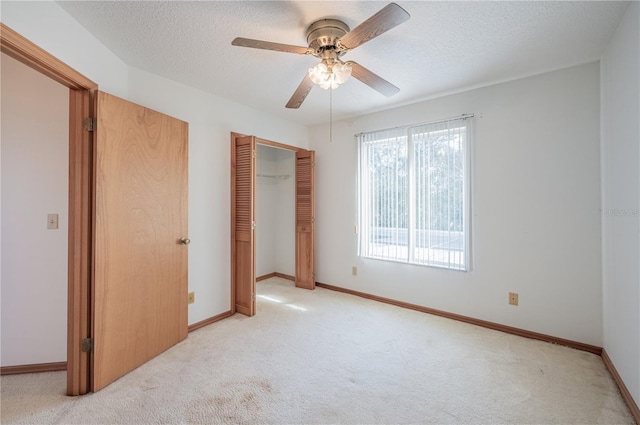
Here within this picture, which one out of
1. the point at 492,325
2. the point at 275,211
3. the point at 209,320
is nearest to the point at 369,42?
the point at 492,325

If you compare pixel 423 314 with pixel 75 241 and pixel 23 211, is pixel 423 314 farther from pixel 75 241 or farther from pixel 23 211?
pixel 23 211

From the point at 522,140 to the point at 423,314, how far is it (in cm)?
208

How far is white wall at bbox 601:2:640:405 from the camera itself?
1682mm

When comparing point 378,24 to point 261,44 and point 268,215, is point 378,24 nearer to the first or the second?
point 261,44

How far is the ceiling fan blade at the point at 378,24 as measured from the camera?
132 cm

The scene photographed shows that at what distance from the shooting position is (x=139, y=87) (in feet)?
8.14

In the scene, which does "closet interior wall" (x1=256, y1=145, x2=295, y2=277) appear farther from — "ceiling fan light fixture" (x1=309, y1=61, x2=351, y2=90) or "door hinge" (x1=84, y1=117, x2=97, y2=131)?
"ceiling fan light fixture" (x1=309, y1=61, x2=351, y2=90)

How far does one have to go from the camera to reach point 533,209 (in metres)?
2.62

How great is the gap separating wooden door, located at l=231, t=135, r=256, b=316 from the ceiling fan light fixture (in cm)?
148

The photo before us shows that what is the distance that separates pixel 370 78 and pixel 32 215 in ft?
8.88

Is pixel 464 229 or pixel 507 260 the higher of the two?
pixel 464 229

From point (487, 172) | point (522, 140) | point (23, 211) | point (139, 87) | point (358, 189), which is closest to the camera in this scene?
point (23, 211)

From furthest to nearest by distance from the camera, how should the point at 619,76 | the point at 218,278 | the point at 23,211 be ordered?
1. the point at 218,278
2. the point at 23,211
3. the point at 619,76

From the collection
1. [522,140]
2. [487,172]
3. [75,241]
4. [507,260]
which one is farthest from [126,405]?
[522,140]
